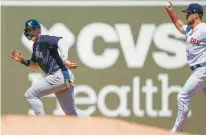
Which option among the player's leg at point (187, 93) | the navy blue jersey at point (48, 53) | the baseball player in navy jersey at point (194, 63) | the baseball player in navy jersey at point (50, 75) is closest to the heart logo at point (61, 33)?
the baseball player in navy jersey at point (50, 75)

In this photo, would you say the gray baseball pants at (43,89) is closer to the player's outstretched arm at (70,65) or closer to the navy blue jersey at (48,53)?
the navy blue jersey at (48,53)

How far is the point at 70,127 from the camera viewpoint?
8.91m

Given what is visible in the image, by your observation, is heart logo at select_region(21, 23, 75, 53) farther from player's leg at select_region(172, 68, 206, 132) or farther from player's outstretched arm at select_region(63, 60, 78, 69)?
player's leg at select_region(172, 68, 206, 132)

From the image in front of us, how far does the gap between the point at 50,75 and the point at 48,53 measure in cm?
30

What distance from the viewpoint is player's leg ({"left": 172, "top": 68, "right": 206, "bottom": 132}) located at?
34.3 feet

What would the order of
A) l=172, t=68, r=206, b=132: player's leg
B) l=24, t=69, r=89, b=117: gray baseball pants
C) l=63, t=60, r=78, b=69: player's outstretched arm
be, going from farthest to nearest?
l=24, t=69, r=89, b=117: gray baseball pants
l=172, t=68, r=206, b=132: player's leg
l=63, t=60, r=78, b=69: player's outstretched arm

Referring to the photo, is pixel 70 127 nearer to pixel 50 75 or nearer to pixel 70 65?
pixel 70 65

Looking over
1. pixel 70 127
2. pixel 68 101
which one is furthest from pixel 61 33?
pixel 70 127

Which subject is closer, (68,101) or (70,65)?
(70,65)

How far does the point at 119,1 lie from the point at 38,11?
4.32 feet

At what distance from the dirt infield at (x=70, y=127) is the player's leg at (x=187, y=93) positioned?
144 cm

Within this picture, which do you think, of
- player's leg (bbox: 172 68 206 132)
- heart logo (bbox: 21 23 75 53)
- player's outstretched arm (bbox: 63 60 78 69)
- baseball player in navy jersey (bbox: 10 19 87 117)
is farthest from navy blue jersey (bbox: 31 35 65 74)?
heart logo (bbox: 21 23 75 53)

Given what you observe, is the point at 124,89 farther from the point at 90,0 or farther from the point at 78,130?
the point at 78,130

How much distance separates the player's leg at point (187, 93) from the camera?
10.4m
